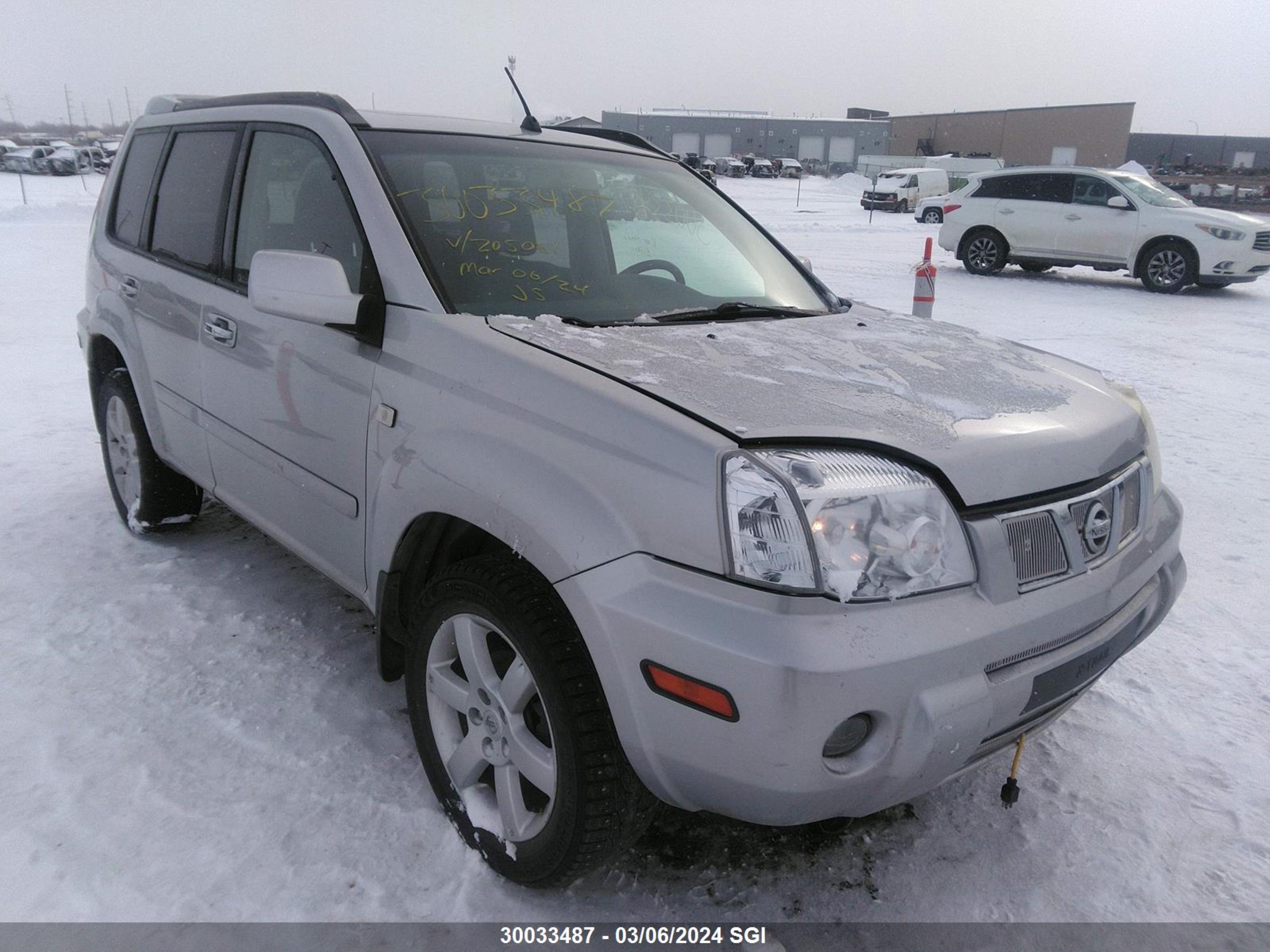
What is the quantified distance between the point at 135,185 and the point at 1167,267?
503 inches

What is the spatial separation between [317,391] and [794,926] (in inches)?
70.9

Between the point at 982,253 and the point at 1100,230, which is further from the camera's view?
the point at 982,253

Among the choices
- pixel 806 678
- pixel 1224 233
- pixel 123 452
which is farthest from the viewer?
pixel 1224 233

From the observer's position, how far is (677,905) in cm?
208

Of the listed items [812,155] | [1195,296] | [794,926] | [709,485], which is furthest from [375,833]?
[812,155]

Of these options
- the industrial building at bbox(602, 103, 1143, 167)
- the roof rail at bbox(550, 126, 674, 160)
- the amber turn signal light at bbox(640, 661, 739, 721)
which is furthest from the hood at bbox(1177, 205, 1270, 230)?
the industrial building at bbox(602, 103, 1143, 167)

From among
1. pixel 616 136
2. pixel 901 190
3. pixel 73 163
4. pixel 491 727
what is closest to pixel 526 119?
pixel 616 136

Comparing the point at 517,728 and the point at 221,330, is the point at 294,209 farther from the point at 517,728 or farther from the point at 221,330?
the point at 517,728

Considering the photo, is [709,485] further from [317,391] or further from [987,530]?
[317,391]

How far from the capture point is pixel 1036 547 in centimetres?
184

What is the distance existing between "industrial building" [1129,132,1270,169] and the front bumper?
7787 cm

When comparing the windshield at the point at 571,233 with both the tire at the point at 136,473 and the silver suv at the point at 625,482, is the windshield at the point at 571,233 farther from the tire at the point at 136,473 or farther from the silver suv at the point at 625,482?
the tire at the point at 136,473

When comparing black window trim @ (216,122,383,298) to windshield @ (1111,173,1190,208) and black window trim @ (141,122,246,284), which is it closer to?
black window trim @ (141,122,246,284)

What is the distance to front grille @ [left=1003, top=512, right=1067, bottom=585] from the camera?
1808mm
